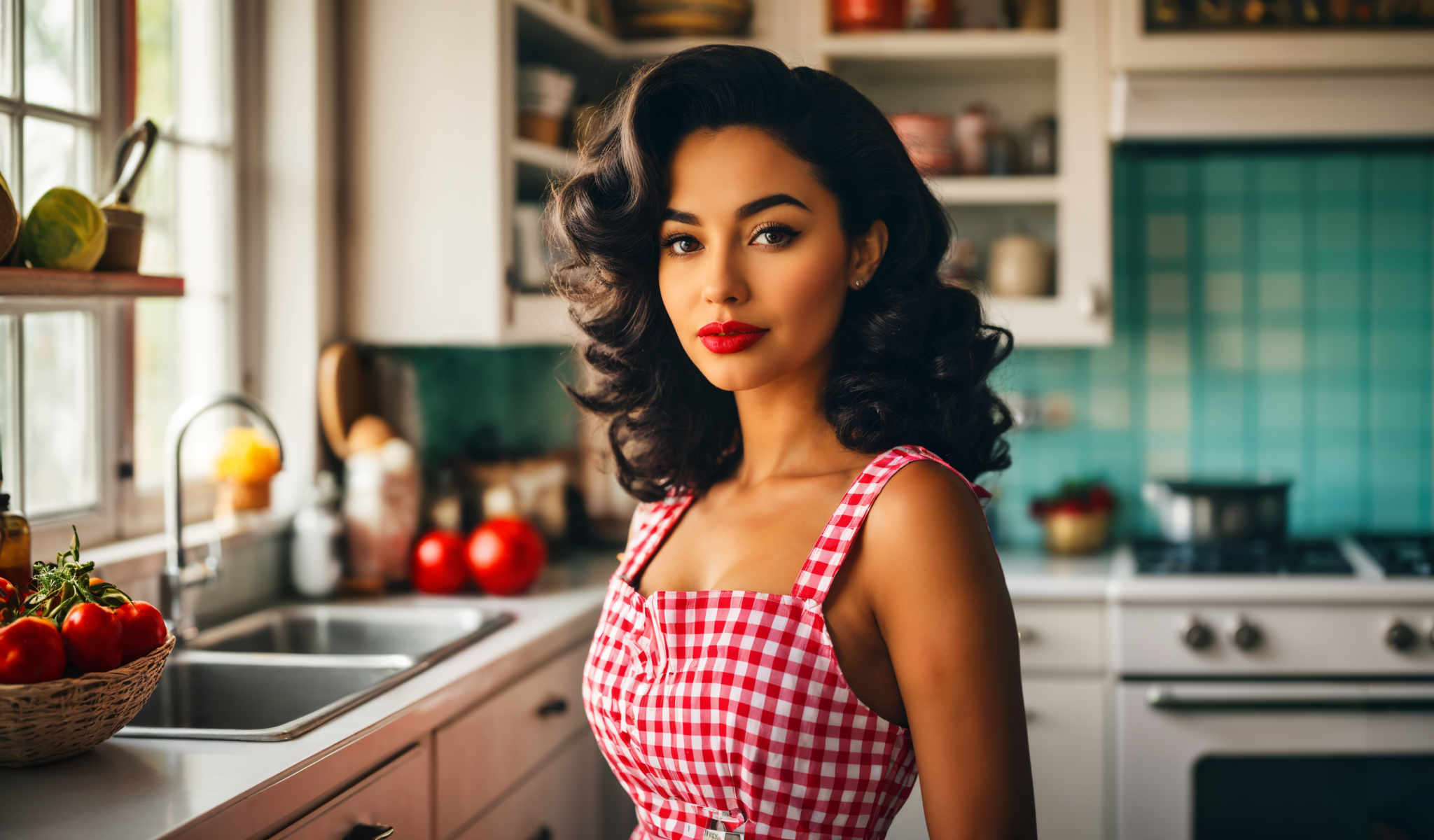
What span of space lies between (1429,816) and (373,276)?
93.3 inches

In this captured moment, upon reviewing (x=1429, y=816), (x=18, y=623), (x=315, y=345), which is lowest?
(x=1429, y=816)

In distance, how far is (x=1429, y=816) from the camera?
7.82 ft

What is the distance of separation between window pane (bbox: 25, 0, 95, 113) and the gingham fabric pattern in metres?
1.31

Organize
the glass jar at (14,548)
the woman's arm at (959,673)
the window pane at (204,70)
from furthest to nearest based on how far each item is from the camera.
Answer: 1. the window pane at (204,70)
2. the glass jar at (14,548)
3. the woman's arm at (959,673)

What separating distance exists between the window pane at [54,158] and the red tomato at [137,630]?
0.76 meters

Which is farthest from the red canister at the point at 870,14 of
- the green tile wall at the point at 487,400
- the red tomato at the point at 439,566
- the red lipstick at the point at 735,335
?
the red lipstick at the point at 735,335

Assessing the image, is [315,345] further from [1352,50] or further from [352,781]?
[1352,50]

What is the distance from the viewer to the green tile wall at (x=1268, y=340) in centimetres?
283

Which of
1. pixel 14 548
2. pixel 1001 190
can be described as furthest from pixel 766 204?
pixel 1001 190

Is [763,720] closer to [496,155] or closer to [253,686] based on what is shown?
[253,686]

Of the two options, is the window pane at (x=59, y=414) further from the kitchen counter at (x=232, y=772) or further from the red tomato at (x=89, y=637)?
the red tomato at (x=89, y=637)

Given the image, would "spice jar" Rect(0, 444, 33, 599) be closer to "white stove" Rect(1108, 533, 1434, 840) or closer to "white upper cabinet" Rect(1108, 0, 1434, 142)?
"white stove" Rect(1108, 533, 1434, 840)

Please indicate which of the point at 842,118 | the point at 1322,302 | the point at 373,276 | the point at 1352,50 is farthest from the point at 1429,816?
the point at 373,276

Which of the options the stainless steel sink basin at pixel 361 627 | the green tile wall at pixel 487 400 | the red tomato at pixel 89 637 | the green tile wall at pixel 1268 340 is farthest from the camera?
the green tile wall at pixel 1268 340
